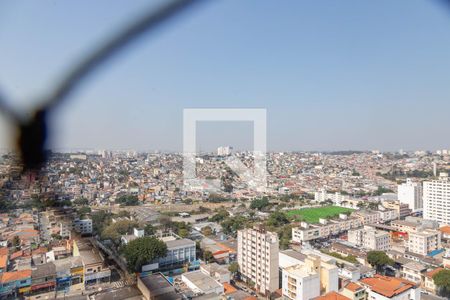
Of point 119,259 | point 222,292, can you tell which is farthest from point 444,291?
point 119,259

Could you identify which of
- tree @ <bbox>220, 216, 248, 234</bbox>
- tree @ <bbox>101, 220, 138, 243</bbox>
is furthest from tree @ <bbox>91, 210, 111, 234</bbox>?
tree @ <bbox>220, 216, 248, 234</bbox>

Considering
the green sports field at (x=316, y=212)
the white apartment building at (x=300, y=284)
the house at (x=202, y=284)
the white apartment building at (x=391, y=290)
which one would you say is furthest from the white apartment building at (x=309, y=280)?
the green sports field at (x=316, y=212)

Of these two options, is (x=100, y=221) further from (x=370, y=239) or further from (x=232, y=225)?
(x=370, y=239)

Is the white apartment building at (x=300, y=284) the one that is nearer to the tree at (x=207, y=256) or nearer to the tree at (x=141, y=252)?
the tree at (x=207, y=256)

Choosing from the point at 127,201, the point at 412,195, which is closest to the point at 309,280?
the point at 127,201

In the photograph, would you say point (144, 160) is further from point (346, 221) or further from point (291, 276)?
point (291, 276)

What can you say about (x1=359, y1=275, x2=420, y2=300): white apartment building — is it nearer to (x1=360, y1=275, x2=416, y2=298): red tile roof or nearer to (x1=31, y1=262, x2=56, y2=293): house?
(x1=360, y1=275, x2=416, y2=298): red tile roof
